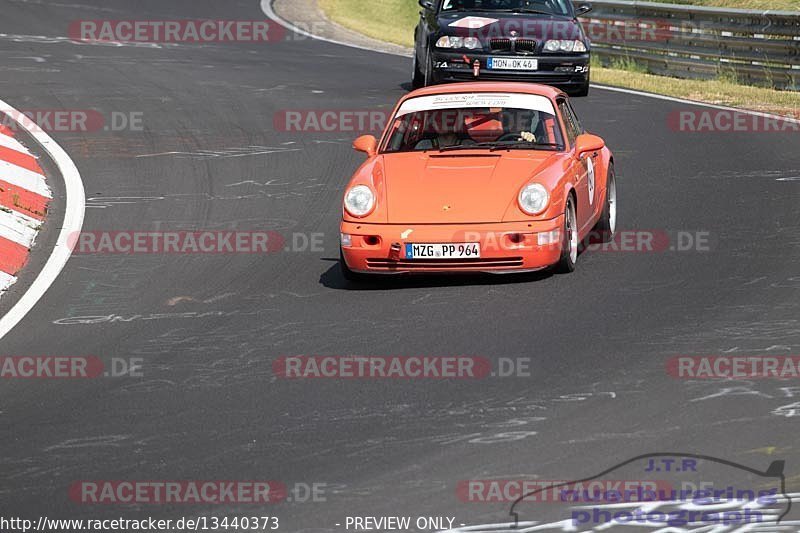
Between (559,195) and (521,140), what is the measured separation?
1026 millimetres

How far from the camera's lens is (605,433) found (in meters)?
6.77

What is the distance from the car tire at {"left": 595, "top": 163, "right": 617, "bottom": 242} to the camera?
11664 mm

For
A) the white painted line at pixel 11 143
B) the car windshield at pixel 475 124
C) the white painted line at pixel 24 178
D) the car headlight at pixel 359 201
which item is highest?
the car windshield at pixel 475 124

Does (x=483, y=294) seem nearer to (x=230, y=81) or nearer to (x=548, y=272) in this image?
(x=548, y=272)

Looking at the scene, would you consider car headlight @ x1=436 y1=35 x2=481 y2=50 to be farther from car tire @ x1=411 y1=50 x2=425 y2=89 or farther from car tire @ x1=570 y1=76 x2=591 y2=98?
car tire @ x1=570 y1=76 x2=591 y2=98

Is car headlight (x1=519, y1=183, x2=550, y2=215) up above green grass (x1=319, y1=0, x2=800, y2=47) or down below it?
below

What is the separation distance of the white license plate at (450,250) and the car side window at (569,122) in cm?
167

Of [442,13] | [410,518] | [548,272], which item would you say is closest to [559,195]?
[548,272]

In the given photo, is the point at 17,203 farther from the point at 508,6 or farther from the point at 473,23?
the point at 508,6

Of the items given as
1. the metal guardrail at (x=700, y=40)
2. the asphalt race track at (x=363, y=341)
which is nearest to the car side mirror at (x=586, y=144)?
the asphalt race track at (x=363, y=341)

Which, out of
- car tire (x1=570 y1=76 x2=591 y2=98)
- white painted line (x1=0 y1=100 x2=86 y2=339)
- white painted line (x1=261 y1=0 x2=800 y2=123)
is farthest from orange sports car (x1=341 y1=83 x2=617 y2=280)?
car tire (x1=570 y1=76 x2=591 y2=98)

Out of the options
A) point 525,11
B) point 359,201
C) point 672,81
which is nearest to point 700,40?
point 672,81

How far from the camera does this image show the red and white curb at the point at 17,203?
1117 cm

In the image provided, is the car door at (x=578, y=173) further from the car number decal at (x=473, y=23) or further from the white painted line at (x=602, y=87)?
the car number decal at (x=473, y=23)
